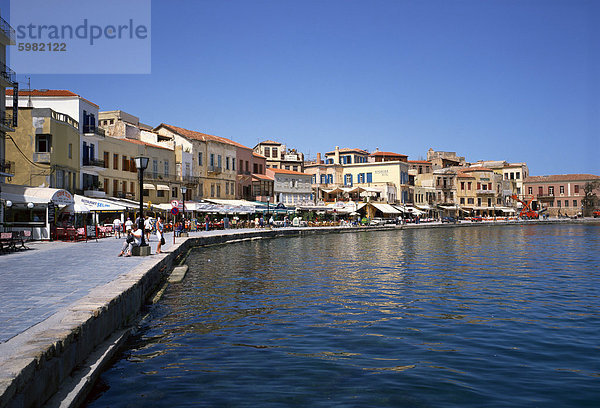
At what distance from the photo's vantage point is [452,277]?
679 inches

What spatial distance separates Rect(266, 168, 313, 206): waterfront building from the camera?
6696 cm

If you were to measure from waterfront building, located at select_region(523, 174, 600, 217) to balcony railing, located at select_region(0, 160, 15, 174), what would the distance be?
9701cm

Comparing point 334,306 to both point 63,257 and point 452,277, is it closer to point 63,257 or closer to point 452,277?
point 452,277

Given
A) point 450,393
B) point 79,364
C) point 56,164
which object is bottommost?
point 450,393

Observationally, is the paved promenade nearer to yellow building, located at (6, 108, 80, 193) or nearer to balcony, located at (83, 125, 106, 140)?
yellow building, located at (6, 108, 80, 193)

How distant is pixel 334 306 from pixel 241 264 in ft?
32.9

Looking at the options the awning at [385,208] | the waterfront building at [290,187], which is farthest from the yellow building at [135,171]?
the awning at [385,208]

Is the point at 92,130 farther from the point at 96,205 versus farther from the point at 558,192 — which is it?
the point at 558,192

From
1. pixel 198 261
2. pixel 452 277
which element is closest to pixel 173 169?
pixel 198 261

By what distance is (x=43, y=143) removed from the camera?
1192 inches

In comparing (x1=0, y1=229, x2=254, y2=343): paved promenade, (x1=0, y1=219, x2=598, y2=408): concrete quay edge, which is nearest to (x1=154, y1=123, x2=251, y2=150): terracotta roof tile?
(x1=0, y1=229, x2=254, y2=343): paved promenade

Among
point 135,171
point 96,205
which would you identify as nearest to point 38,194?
point 96,205

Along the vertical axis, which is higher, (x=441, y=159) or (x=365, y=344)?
(x=441, y=159)

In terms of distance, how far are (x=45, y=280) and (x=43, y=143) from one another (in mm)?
22079
